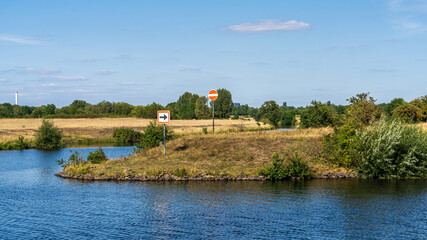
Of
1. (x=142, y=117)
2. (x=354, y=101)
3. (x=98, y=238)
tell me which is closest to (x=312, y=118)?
(x=354, y=101)

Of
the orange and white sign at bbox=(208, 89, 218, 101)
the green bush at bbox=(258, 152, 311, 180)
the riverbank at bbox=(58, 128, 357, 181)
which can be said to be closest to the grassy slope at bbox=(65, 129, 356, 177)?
the riverbank at bbox=(58, 128, 357, 181)

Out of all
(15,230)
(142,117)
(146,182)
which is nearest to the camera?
(15,230)

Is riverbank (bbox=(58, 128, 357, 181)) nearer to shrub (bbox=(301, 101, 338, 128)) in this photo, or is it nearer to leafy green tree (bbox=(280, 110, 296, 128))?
shrub (bbox=(301, 101, 338, 128))

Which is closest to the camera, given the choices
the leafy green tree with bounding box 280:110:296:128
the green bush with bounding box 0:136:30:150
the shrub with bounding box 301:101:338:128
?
the shrub with bounding box 301:101:338:128

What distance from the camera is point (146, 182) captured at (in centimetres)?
4016

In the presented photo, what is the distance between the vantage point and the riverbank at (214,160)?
41.5 metres

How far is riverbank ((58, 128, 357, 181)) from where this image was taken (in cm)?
4153

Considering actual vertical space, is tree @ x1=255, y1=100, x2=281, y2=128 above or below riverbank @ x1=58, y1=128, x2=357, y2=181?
above

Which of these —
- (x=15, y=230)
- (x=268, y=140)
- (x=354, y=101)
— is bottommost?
(x=15, y=230)

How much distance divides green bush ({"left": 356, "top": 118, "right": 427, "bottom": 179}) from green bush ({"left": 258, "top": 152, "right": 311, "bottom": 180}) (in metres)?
5.84

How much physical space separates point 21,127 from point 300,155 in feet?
335

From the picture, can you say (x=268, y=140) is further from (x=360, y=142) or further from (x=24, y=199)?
(x=24, y=199)

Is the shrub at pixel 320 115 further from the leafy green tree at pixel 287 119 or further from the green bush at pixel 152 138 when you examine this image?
the leafy green tree at pixel 287 119

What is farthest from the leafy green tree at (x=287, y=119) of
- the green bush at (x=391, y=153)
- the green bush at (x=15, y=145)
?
the green bush at (x=391, y=153)
